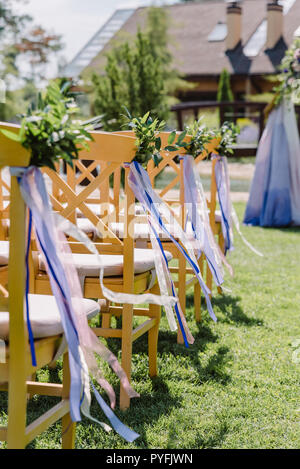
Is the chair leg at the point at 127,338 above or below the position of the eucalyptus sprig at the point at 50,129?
below

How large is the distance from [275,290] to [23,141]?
134 inches

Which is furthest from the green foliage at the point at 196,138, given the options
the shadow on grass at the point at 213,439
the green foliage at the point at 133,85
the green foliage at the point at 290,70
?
the green foliage at the point at 133,85

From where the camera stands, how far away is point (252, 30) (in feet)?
79.7

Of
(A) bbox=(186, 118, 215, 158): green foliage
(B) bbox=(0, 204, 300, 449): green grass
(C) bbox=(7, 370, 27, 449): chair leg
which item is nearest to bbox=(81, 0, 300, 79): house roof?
(A) bbox=(186, 118, 215, 158): green foliage

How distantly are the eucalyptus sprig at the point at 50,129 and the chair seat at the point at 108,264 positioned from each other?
898 millimetres

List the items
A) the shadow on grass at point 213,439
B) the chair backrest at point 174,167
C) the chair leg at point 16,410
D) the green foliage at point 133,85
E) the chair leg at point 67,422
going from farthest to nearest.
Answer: the green foliage at point 133,85 → the chair backrest at point 174,167 → the shadow on grass at point 213,439 → the chair leg at point 67,422 → the chair leg at point 16,410

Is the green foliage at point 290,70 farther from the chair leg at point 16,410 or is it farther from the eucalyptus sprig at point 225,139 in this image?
the chair leg at point 16,410

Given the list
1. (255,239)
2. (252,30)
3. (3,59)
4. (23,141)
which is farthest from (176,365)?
(3,59)

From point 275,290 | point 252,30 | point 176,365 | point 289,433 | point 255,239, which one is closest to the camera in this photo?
point 289,433

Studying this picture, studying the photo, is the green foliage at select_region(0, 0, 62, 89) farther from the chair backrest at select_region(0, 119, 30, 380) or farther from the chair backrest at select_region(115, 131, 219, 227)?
the chair backrest at select_region(0, 119, 30, 380)

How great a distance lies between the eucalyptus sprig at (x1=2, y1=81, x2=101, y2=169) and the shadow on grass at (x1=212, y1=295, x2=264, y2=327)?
2.43 m

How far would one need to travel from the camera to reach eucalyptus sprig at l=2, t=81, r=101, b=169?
1525 mm

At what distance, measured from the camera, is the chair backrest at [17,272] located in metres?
1.56

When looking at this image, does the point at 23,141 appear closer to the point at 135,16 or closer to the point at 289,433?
the point at 289,433
